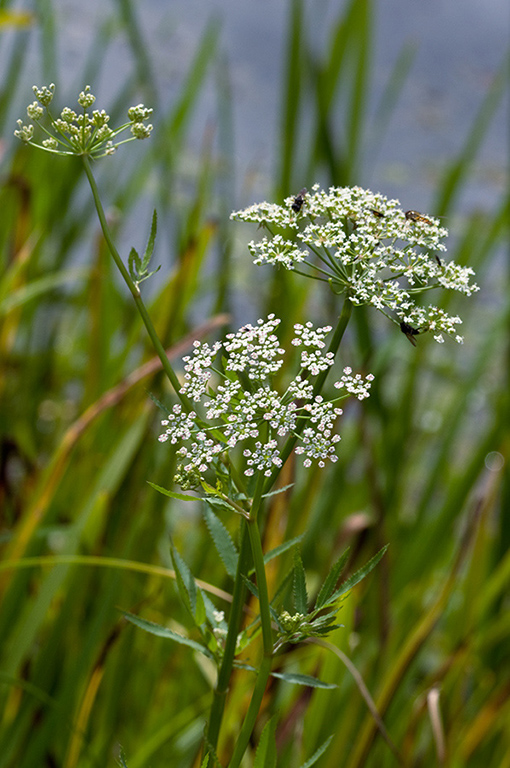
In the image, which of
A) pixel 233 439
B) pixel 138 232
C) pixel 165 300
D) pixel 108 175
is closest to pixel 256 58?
pixel 138 232

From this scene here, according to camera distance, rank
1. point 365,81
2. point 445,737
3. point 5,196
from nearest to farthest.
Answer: point 445,737 < point 365,81 < point 5,196

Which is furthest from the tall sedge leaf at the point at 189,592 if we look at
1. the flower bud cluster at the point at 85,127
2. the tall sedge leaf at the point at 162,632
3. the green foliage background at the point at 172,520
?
the green foliage background at the point at 172,520

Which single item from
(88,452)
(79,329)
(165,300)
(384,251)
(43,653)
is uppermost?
(79,329)

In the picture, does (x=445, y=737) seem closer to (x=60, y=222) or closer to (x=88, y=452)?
(x=88, y=452)

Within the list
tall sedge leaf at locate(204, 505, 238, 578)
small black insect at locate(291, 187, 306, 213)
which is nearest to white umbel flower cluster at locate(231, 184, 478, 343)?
small black insect at locate(291, 187, 306, 213)

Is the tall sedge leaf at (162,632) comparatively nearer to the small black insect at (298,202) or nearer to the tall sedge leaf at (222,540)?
the tall sedge leaf at (222,540)

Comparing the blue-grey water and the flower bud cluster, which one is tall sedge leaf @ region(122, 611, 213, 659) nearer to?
the flower bud cluster
